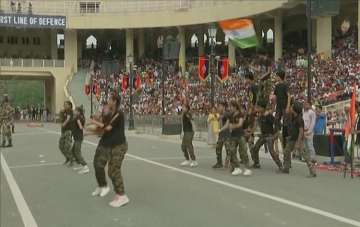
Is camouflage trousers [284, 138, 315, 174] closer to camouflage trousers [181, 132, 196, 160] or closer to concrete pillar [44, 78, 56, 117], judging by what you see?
camouflage trousers [181, 132, 196, 160]

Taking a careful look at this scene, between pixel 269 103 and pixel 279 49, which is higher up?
pixel 279 49

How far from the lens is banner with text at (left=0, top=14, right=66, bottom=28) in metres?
70.4

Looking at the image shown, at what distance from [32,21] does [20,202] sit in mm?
62023

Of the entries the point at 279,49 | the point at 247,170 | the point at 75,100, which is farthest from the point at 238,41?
the point at 75,100

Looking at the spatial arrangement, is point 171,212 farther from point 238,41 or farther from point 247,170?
point 238,41

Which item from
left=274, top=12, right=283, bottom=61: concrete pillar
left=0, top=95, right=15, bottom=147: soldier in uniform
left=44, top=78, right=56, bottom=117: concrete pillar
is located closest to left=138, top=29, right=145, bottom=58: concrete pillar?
left=44, top=78, right=56, bottom=117: concrete pillar

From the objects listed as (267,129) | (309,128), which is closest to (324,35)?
(309,128)

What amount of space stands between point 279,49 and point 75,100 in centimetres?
2043

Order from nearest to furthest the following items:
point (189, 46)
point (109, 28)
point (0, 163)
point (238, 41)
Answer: point (0, 163)
point (238, 41)
point (109, 28)
point (189, 46)

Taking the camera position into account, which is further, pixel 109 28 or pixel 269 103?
pixel 109 28

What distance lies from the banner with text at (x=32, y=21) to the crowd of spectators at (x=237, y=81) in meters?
5.98

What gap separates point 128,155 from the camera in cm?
2177

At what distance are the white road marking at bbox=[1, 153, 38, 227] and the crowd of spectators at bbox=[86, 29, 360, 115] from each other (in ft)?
32.2

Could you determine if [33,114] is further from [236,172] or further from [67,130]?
[236,172]
